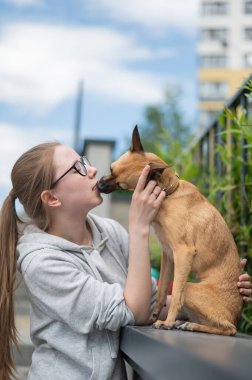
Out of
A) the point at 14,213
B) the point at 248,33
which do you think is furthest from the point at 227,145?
the point at 248,33

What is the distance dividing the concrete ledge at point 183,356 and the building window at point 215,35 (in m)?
46.3

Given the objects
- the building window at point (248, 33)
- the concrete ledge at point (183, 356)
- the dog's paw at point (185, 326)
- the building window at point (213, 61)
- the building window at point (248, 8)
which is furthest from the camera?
the building window at point (213, 61)

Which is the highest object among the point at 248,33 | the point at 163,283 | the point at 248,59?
the point at 248,33

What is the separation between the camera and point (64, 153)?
245 centimetres

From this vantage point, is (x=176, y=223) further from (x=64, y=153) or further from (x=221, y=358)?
(x=221, y=358)

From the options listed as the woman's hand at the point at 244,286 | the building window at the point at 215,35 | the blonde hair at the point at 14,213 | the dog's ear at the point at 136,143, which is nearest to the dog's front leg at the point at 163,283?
the woman's hand at the point at 244,286

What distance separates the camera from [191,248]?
206 centimetres

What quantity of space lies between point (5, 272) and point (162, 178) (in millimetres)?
723

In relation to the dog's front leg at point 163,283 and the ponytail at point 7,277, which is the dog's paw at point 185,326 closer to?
the dog's front leg at point 163,283

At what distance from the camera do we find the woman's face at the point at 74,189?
2.36 metres

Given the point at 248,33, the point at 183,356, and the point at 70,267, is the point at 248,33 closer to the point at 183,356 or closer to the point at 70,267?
the point at 70,267

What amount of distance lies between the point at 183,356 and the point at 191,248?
720mm

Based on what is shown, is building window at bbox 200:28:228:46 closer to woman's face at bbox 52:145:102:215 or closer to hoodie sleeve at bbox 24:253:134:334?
woman's face at bbox 52:145:102:215

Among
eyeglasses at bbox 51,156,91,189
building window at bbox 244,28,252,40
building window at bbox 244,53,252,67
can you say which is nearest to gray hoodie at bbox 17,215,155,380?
eyeglasses at bbox 51,156,91,189
